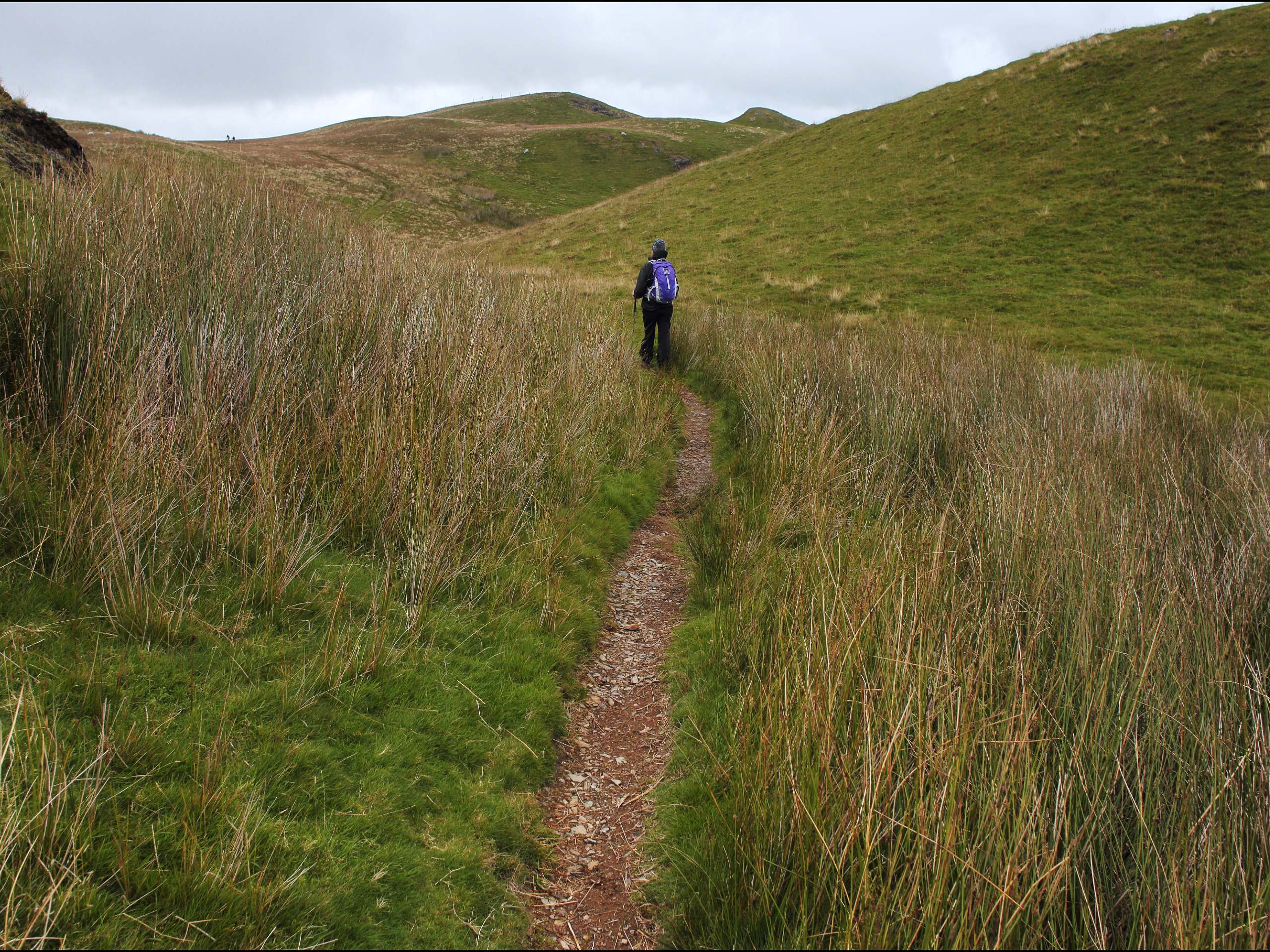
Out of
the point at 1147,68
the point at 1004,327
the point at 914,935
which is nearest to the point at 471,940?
the point at 914,935

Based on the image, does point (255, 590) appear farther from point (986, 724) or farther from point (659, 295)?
point (659, 295)

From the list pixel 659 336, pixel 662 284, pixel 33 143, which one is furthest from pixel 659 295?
pixel 33 143

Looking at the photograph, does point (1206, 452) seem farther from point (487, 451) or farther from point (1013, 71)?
point (1013, 71)

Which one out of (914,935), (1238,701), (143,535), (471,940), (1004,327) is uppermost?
(1004,327)

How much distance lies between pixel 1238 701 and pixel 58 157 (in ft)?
28.1

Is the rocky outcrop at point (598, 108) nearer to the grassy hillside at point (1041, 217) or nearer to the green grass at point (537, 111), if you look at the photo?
the green grass at point (537, 111)

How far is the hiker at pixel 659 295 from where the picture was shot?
9.76 meters

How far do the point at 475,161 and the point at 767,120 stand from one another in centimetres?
6204

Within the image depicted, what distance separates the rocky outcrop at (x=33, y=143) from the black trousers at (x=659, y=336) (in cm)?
705

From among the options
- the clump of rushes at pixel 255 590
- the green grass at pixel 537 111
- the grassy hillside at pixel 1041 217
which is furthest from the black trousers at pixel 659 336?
the green grass at pixel 537 111

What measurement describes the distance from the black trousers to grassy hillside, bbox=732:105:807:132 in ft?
304

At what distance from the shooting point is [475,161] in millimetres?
58625

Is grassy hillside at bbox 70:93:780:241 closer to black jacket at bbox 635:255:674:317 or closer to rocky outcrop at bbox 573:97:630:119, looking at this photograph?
rocky outcrop at bbox 573:97:630:119

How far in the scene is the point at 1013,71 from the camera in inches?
1054
